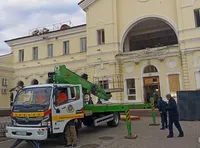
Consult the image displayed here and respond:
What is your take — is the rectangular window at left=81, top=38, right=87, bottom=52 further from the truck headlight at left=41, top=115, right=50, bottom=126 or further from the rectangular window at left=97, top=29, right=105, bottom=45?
the truck headlight at left=41, top=115, right=50, bottom=126

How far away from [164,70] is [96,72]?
7390 millimetres

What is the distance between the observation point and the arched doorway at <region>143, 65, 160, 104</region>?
22161 mm

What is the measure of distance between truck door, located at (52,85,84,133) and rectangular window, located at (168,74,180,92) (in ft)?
43.8

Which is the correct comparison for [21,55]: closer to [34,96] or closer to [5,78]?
[5,78]

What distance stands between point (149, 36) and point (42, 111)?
21633 mm

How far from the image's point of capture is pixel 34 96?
30.1 ft

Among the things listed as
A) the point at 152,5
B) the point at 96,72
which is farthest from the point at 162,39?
the point at 96,72

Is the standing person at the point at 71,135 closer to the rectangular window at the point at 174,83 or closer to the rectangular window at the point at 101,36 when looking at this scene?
the rectangular window at the point at 174,83

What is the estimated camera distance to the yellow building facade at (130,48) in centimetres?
2073

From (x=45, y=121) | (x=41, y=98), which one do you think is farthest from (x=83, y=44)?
(x=45, y=121)

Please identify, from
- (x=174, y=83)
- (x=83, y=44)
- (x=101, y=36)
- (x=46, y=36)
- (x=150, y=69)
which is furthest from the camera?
(x=46, y=36)

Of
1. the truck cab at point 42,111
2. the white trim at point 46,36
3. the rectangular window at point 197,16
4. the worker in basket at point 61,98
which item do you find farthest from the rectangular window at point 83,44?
the worker in basket at point 61,98

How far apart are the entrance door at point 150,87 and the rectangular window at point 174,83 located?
1.32 m

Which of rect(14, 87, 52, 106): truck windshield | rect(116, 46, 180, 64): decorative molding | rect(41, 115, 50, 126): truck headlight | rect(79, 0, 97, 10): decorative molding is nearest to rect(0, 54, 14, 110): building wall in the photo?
rect(79, 0, 97, 10): decorative molding
